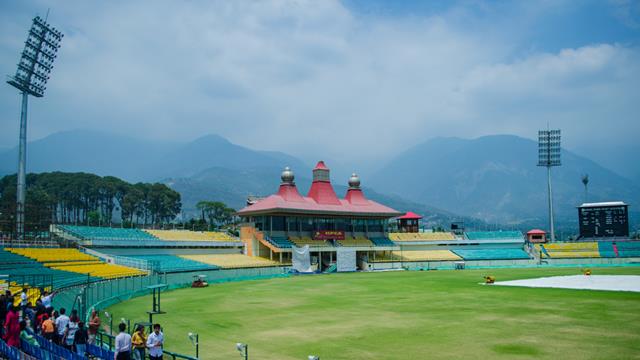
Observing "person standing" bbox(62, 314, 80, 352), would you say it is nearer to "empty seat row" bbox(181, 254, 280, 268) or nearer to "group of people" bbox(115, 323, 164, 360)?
"group of people" bbox(115, 323, 164, 360)

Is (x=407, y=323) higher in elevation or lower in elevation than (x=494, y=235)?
lower

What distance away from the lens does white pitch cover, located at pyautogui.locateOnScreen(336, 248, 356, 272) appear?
7359 centimetres

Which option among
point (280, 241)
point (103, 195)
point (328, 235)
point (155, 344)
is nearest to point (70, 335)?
point (155, 344)

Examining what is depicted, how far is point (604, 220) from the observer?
271ft

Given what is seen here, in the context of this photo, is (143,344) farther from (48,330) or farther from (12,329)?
(12,329)

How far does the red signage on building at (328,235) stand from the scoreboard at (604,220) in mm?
38446

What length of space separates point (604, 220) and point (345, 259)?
1630 inches

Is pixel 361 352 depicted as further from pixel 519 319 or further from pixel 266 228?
pixel 266 228

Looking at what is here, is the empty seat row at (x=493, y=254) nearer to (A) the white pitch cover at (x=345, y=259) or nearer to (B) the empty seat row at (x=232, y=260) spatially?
(A) the white pitch cover at (x=345, y=259)

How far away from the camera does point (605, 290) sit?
3875 centimetres

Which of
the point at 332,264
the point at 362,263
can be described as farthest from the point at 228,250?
the point at 362,263

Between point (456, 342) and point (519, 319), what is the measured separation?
6907mm

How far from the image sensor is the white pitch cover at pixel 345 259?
73594mm

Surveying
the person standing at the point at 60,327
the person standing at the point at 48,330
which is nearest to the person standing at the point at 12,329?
the person standing at the point at 48,330
